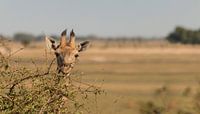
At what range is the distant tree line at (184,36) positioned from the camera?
128m

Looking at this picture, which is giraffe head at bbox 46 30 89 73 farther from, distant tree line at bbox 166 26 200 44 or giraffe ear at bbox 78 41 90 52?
distant tree line at bbox 166 26 200 44

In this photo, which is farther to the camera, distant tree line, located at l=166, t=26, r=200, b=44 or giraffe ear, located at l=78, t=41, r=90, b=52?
distant tree line, located at l=166, t=26, r=200, b=44

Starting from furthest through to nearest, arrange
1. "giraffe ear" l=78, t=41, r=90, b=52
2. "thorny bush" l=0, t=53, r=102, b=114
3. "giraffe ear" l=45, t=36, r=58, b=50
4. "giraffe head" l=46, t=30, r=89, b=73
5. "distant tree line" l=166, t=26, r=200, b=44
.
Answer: "distant tree line" l=166, t=26, r=200, b=44 → "giraffe ear" l=78, t=41, r=90, b=52 → "giraffe ear" l=45, t=36, r=58, b=50 → "giraffe head" l=46, t=30, r=89, b=73 → "thorny bush" l=0, t=53, r=102, b=114

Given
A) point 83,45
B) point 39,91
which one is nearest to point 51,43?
point 83,45

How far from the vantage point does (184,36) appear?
128 meters

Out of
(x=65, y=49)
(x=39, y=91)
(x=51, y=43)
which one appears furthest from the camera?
(x=51, y=43)

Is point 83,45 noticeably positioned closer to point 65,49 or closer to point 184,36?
point 65,49

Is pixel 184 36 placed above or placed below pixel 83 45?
below

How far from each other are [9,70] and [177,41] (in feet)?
404

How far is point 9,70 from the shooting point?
23.9 ft

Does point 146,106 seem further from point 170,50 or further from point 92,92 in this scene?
point 170,50

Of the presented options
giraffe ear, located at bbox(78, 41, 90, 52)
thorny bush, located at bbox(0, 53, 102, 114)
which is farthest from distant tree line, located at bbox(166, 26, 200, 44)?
thorny bush, located at bbox(0, 53, 102, 114)

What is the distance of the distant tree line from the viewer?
128125 mm

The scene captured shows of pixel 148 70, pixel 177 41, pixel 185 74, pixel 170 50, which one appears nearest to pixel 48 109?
pixel 185 74
